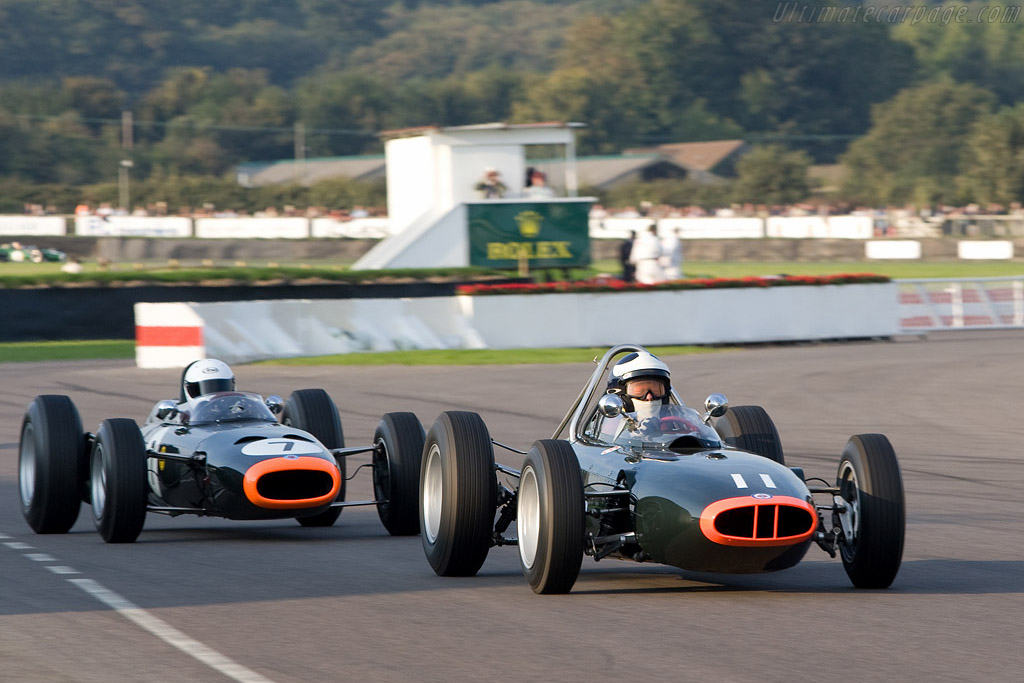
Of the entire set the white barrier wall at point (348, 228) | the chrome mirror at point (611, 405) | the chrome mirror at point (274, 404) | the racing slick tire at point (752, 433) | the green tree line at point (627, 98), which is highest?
the green tree line at point (627, 98)

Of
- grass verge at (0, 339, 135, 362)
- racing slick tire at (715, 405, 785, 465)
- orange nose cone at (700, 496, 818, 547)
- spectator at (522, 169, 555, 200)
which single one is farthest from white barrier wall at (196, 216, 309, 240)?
orange nose cone at (700, 496, 818, 547)

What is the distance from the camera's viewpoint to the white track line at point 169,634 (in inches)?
243

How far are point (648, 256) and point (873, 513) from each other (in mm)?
23288

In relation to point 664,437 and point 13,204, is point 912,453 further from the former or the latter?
point 13,204

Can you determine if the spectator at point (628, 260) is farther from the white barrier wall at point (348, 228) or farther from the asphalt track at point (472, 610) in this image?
the white barrier wall at point (348, 228)

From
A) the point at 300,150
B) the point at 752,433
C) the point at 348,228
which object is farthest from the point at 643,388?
the point at 300,150

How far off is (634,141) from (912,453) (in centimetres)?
12383

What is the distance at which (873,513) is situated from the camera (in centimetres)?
763

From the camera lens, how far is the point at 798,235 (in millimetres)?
65500

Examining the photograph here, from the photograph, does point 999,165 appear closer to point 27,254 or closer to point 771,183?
point 771,183

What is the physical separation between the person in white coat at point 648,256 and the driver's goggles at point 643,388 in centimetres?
2208

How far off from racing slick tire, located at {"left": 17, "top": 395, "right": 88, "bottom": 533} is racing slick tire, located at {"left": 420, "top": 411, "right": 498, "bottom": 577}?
2812 mm

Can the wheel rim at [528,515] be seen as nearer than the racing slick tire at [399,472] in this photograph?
Yes

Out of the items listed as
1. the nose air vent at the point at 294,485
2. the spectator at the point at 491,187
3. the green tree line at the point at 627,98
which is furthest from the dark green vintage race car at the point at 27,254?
the green tree line at the point at 627,98
